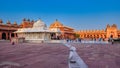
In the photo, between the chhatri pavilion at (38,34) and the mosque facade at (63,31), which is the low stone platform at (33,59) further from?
the mosque facade at (63,31)

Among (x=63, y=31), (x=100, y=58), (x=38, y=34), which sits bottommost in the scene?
(x=100, y=58)

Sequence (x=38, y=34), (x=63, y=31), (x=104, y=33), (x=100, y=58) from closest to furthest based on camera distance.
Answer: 1. (x=100, y=58)
2. (x=38, y=34)
3. (x=63, y=31)
4. (x=104, y=33)

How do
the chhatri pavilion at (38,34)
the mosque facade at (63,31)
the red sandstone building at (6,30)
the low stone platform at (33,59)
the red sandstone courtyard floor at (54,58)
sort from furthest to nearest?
the mosque facade at (63,31)
the red sandstone building at (6,30)
the chhatri pavilion at (38,34)
the red sandstone courtyard floor at (54,58)
the low stone platform at (33,59)

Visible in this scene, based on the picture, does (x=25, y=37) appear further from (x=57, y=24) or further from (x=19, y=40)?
(x=57, y=24)

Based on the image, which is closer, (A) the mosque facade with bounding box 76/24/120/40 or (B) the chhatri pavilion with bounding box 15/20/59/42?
(B) the chhatri pavilion with bounding box 15/20/59/42

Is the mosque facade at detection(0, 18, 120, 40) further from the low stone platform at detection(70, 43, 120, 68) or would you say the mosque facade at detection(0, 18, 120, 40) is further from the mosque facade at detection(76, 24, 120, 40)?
the low stone platform at detection(70, 43, 120, 68)

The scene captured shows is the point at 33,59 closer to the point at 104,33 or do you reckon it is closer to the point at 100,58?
the point at 100,58

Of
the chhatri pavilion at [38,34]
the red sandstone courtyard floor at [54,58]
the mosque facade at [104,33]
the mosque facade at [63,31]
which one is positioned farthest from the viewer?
the mosque facade at [104,33]

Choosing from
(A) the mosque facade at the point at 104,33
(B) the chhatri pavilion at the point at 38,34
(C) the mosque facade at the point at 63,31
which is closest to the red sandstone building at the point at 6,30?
(C) the mosque facade at the point at 63,31

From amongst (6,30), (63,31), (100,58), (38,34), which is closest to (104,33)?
(63,31)

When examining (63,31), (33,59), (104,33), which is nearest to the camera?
(33,59)

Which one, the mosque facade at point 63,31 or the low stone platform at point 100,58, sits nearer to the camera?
the low stone platform at point 100,58

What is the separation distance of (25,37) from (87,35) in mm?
62961

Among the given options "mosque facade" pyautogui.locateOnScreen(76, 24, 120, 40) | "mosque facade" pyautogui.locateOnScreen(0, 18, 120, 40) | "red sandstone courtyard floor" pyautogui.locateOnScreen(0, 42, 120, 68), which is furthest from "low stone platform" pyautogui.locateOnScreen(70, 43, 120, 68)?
"mosque facade" pyautogui.locateOnScreen(76, 24, 120, 40)
